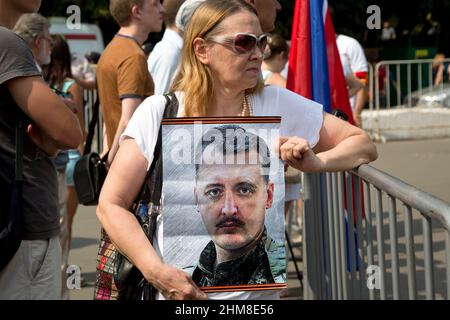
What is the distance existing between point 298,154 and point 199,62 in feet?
1.56

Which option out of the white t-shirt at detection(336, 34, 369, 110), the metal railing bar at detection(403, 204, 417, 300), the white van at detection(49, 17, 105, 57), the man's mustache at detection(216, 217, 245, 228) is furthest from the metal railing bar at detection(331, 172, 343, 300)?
the white van at detection(49, 17, 105, 57)

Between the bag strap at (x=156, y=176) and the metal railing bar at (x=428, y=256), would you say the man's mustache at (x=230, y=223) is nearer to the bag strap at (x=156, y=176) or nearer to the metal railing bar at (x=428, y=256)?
the bag strap at (x=156, y=176)

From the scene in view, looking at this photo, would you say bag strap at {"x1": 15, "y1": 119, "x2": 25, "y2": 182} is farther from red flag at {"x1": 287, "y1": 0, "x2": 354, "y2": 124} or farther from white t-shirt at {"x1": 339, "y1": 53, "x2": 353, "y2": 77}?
white t-shirt at {"x1": 339, "y1": 53, "x2": 353, "y2": 77}

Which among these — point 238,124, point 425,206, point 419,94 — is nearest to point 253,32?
point 238,124

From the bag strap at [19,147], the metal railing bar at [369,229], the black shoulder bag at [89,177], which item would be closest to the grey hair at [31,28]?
the black shoulder bag at [89,177]

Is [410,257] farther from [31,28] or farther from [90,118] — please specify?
[90,118]

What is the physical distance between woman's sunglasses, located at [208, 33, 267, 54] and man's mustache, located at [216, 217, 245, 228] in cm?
54

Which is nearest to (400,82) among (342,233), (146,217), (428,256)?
(342,233)

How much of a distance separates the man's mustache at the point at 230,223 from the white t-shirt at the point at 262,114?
22 cm

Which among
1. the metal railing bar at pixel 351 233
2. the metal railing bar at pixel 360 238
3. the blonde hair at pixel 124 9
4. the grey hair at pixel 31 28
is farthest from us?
the grey hair at pixel 31 28

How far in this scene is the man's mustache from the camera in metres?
2.92

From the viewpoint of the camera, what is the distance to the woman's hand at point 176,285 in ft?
9.45
